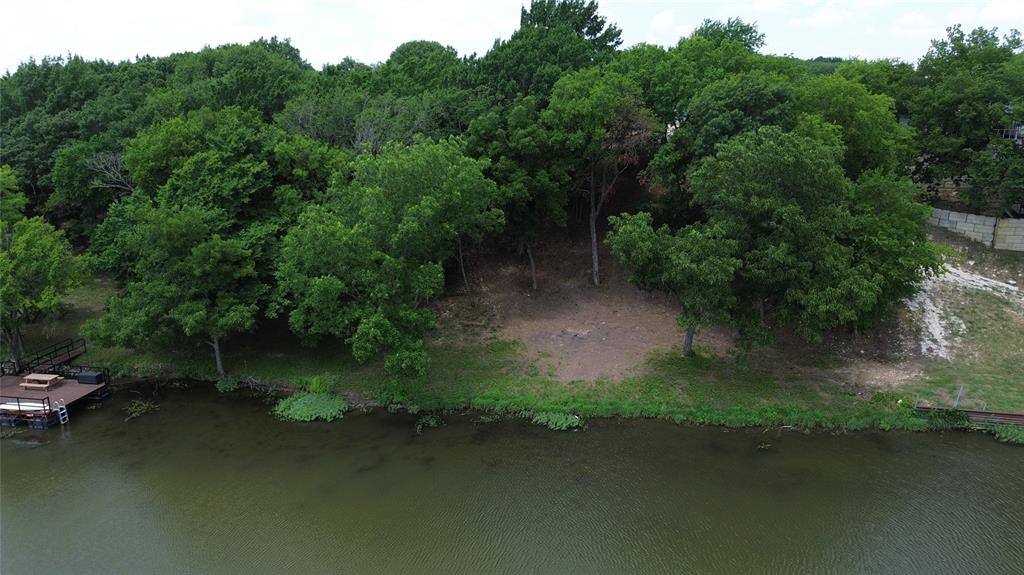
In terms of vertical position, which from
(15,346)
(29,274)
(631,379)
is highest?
(29,274)

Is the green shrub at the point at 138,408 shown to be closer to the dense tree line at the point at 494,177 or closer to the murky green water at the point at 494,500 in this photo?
the murky green water at the point at 494,500

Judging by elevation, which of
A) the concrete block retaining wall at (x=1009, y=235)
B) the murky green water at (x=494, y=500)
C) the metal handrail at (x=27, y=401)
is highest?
the concrete block retaining wall at (x=1009, y=235)

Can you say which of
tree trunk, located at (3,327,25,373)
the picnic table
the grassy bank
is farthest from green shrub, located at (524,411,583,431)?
tree trunk, located at (3,327,25,373)

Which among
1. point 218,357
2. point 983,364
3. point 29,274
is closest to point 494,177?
point 218,357

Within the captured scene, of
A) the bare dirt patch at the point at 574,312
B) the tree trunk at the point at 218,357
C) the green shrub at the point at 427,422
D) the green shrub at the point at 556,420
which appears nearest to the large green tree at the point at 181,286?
the tree trunk at the point at 218,357

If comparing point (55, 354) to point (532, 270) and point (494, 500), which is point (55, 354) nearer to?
point (494, 500)

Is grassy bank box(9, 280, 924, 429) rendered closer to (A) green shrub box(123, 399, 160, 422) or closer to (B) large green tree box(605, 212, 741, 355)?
(A) green shrub box(123, 399, 160, 422)

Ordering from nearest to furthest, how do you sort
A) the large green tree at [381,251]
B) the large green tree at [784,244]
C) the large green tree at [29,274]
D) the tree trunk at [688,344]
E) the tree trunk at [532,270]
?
the large green tree at [784,244] → the large green tree at [381,251] → the large green tree at [29,274] → the tree trunk at [688,344] → the tree trunk at [532,270]
